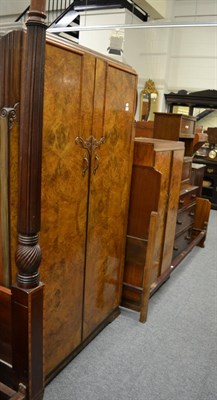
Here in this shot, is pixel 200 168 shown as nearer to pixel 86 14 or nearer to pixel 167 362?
pixel 167 362

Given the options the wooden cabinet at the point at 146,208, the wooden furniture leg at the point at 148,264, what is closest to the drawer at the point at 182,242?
the wooden cabinet at the point at 146,208

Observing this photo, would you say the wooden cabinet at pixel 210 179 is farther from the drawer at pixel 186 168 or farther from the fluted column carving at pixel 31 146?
the fluted column carving at pixel 31 146

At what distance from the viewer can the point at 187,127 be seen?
12.0ft

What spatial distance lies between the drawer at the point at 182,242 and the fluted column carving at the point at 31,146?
256 cm

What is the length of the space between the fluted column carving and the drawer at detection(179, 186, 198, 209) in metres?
2.45

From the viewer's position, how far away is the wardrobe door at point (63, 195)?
1508 mm

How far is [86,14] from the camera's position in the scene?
607cm

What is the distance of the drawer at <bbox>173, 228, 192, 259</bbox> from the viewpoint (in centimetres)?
363

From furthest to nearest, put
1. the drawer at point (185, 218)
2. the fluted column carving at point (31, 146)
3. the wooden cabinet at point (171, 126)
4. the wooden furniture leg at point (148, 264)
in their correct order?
the drawer at point (185, 218)
the wooden cabinet at point (171, 126)
the wooden furniture leg at point (148, 264)
the fluted column carving at point (31, 146)

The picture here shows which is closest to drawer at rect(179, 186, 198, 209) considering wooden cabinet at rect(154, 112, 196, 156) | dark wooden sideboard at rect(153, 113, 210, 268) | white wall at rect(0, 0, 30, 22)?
dark wooden sideboard at rect(153, 113, 210, 268)

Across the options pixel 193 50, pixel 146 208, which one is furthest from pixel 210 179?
pixel 146 208

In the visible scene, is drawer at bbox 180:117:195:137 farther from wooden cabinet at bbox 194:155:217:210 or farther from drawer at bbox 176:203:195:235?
wooden cabinet at bbox 194:155:217:210

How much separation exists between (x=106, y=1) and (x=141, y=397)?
605cm

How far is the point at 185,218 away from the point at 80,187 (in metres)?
2.23
